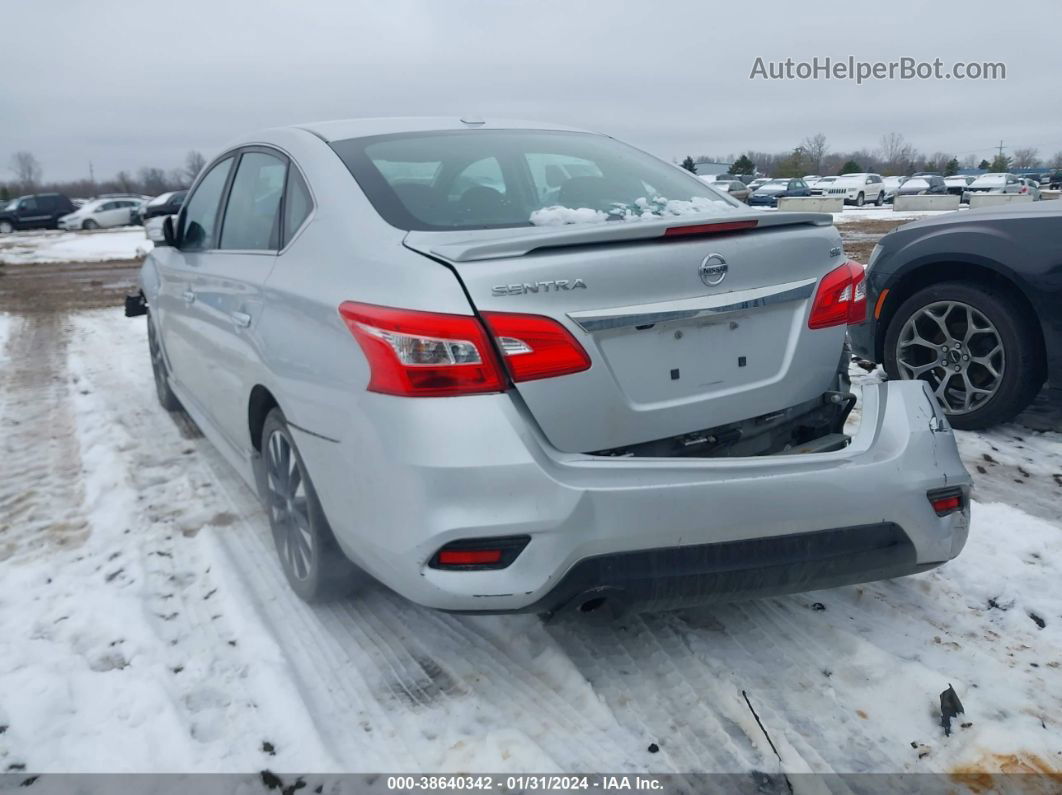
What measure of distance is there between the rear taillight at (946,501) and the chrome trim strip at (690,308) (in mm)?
699

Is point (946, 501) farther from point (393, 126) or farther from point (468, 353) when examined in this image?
point (393, 126)

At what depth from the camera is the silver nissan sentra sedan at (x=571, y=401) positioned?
215 centimetres

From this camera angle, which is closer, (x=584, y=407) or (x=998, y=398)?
(x=584, y=407)

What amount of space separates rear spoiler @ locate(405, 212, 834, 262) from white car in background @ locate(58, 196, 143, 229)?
37.5 m

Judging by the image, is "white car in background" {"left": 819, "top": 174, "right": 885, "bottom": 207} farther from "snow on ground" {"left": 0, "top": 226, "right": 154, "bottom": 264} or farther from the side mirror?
the side mirror

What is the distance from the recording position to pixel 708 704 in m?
2.45

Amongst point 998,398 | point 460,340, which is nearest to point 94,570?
Result: point 460,340

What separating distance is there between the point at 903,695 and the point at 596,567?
1055 mm

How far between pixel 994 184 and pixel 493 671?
151 feet

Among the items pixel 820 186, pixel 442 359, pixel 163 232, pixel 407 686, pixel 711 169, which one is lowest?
pixel 407 686

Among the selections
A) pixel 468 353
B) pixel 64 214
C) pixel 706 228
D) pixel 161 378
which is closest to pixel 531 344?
pixel 468 353

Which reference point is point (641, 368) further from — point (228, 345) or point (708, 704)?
point (228, 345)

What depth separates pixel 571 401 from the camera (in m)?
2.21

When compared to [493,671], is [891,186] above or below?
above
